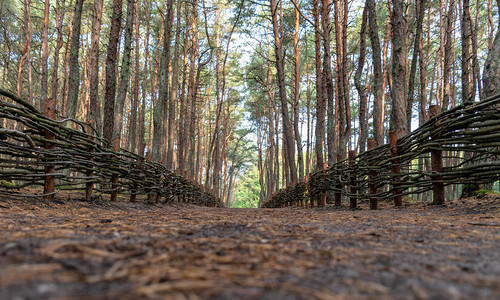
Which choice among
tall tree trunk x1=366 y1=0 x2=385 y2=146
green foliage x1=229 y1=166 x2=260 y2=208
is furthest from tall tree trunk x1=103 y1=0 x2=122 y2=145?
green foliage x1=229 y1=166 x2=260 y2=208

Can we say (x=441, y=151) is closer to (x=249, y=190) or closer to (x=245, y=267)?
(x=245, y=267)

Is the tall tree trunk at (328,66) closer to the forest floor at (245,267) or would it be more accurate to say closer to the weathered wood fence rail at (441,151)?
the weathered wood fence rail at (441,151)

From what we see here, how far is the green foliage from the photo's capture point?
36531 millimetres

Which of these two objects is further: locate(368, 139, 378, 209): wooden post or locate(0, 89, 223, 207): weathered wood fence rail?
locate(368, 139, 378, 209): wooden post

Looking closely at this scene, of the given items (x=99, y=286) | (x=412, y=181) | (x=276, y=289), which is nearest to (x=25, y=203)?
(x=99, y=286)

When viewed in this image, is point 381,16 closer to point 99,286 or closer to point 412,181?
point 412,181

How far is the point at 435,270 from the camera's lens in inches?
30.6

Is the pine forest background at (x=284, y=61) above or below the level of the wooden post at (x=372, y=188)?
above

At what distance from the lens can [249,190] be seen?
1550 inches

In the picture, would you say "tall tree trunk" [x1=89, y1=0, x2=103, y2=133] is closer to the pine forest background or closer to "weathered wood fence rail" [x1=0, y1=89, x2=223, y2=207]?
the pine forest background

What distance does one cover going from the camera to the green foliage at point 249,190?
36531 millimetres

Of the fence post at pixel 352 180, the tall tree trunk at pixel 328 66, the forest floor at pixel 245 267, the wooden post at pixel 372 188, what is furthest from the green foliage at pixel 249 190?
the forest floor at pixel 245 267

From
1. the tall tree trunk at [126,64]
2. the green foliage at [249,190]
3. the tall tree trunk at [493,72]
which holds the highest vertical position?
the tall tree trunk at [126,64]

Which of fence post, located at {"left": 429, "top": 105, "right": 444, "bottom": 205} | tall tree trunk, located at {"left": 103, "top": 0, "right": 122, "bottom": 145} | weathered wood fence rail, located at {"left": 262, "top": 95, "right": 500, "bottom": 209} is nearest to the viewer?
weathered wood fence rail, located at {"left": 262, "top": 95, "right": 500, "bottom": 209}
